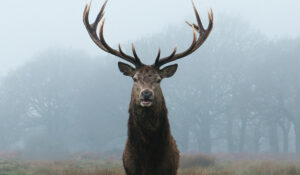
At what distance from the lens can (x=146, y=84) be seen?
14.0 feet

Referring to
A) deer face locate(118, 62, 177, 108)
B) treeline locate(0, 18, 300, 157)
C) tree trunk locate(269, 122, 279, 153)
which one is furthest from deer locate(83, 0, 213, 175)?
tree trunk locate(269, 122, 279, 153)

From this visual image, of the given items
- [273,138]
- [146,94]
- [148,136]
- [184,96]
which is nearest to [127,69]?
[146,94]

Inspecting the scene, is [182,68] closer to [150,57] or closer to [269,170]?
[150,57]

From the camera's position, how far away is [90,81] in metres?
31.6

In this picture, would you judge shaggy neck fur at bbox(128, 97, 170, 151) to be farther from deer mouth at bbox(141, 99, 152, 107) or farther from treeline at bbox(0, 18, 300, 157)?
treeline at bbox(0, 18, 300, 157)

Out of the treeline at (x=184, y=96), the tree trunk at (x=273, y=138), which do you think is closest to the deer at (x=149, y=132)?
the treeline at (x=184, y=96)

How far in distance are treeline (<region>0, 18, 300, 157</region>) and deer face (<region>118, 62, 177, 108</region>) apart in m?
18.2

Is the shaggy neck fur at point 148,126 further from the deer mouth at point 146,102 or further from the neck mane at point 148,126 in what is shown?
the deer mouth at point 146,102

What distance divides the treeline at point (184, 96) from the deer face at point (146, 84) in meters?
18.2

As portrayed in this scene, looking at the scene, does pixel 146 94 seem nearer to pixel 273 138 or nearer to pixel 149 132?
pixel 149 132

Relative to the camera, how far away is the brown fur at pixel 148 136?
4.25 m

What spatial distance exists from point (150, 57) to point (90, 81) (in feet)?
24.3

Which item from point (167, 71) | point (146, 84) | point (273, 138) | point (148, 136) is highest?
point (167, 71)

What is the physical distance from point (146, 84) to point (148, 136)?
703mm
